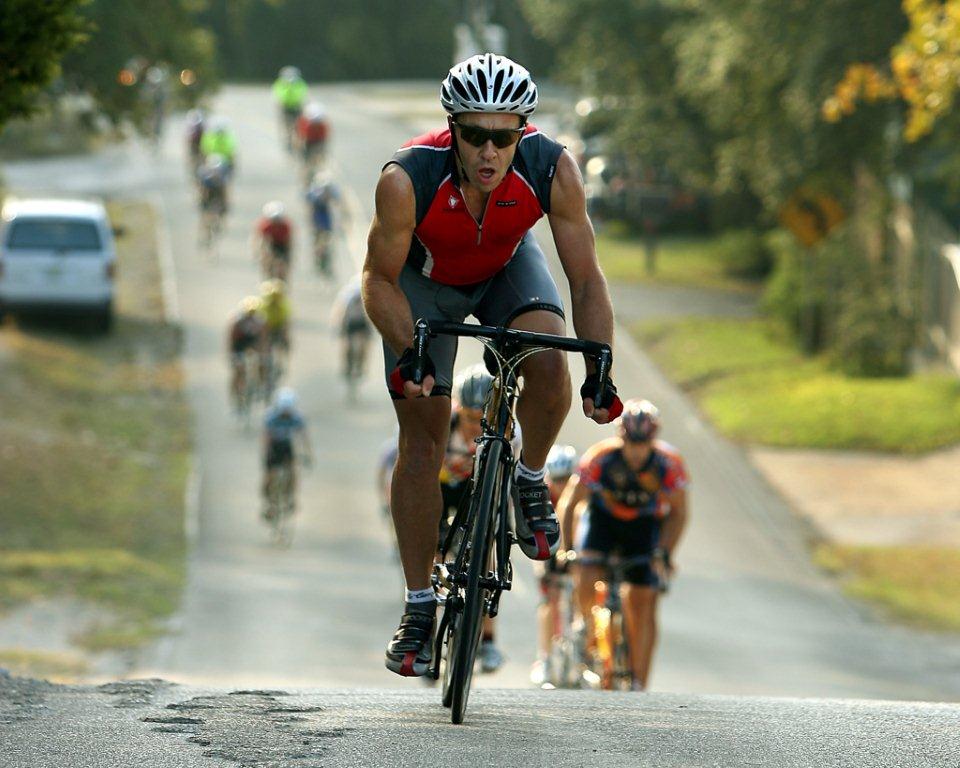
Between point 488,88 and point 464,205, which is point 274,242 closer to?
point 464,205

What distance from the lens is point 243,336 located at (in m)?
26.6

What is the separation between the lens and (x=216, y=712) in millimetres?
7273

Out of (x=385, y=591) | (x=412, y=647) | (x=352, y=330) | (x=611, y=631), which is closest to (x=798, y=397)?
(x=352, y=330)

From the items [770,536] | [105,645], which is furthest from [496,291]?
[770,536]

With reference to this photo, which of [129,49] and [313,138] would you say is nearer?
[129,49]

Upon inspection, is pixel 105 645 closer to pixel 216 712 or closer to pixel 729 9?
pixel 216 712

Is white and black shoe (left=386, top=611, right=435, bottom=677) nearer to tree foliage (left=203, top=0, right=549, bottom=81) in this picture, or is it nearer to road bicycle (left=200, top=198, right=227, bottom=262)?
road bicycle (left=200, top=198, right=227, bottom=262)

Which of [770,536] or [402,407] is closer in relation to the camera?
[402,407]

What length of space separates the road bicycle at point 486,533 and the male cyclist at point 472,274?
105mm

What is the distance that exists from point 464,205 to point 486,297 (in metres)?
0.52

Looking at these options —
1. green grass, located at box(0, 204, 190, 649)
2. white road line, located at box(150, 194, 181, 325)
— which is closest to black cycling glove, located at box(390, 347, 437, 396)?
green grass, located at box(0, 204, 190, 649)

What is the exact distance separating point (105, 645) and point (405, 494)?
1155cm

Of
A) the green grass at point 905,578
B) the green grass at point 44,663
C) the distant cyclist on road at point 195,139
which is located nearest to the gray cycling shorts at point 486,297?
the green grass at point 44,663

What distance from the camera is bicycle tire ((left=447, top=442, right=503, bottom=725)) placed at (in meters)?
6.84
